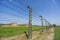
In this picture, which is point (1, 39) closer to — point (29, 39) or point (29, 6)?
point (29, 39)

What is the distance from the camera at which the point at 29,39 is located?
869cm

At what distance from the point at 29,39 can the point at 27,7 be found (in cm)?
226

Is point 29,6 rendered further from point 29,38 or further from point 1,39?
point 1,39

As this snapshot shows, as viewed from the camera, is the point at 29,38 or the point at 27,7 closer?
the point at 29,38

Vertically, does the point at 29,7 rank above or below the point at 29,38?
above

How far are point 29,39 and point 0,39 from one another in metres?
1.99

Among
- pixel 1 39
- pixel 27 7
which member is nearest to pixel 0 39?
pixel 1 39

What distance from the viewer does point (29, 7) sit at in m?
9.09

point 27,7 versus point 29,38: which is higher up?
point 27,7

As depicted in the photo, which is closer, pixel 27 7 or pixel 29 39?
pixel 29 39

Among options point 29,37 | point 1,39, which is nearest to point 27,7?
point 29,37

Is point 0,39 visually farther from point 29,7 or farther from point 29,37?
point 29,7

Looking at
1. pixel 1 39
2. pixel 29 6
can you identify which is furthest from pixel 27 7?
pixel 1 39

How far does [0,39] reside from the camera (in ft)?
29.3
